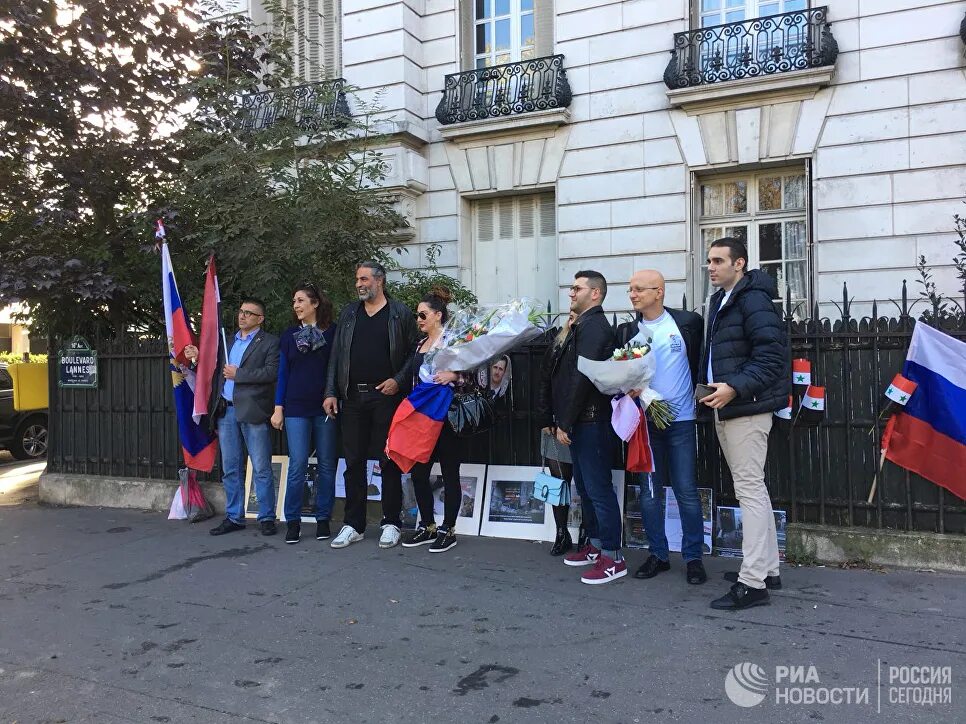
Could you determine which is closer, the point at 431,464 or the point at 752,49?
the point at 431,464

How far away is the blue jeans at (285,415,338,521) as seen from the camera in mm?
6258

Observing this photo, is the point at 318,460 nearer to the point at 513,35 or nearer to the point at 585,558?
the point at 585,558

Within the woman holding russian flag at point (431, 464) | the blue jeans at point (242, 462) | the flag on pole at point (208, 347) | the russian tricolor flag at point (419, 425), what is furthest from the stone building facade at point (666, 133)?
the russian tricolor flag at point (419, 425)

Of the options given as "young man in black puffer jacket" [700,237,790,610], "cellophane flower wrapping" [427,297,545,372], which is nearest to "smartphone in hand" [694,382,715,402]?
"young man in black puffer jacket" [700,237,790,610]

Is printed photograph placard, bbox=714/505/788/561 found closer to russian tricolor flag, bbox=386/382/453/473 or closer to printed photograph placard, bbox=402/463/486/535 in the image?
printed photograph placard, bbox=402/463/486/535

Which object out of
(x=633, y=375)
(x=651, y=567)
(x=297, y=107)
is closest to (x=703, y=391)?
(x=633, y=375)

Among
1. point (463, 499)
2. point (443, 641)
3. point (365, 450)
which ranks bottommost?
point (443, 641)

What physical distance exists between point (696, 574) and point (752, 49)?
834 centimetres

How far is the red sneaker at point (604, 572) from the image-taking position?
16.3ft

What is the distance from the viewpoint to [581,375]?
4.94m

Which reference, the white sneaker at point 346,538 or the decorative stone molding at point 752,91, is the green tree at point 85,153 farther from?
the decorative stone molding at point 752,91

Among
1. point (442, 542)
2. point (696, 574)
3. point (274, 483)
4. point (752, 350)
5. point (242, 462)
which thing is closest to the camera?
point (752, 350)

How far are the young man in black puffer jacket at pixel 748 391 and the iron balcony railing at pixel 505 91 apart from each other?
7.73 m

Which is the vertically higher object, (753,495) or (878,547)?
(753,495)
